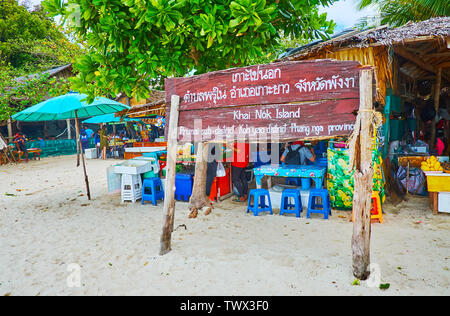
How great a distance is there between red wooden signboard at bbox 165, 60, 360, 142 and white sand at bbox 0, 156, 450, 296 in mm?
1566

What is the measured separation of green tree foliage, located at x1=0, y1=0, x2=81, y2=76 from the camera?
21.4 m

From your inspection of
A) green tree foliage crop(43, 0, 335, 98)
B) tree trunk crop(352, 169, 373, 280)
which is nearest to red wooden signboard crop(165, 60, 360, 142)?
tree trunk crop(352, 169, 373, 280)

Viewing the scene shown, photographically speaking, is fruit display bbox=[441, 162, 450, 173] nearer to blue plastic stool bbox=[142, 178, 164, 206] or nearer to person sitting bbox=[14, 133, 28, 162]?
blue plastic stool bbox=[142, 178, 164, 206]

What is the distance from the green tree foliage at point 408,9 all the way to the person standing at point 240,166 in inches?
309

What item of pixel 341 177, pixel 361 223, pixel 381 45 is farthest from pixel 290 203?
pixel 381 45

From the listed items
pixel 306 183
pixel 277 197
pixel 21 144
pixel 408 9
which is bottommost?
pixel 277 197

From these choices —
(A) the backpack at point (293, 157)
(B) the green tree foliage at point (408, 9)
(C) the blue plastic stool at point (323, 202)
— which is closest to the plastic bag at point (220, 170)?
(A) the backpack at point (293, 157)

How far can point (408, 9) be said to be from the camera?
1030cm

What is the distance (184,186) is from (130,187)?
1257mm

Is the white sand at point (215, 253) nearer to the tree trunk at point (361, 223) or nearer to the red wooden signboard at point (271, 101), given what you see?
the tree trunk at point (361, 223)

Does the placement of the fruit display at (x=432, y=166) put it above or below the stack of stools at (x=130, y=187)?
above

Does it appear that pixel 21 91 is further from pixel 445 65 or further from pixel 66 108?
pixel 445 65

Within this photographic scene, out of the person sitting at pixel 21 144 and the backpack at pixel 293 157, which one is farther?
the person sitting at pixel 21 144

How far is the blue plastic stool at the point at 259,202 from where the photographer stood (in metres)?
5.69
